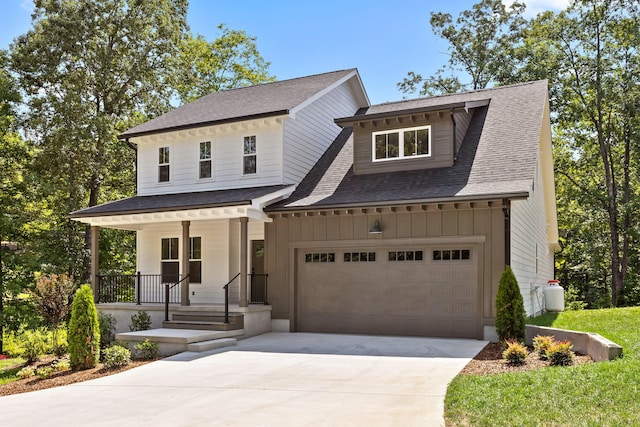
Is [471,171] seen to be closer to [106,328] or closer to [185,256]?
[185,256]

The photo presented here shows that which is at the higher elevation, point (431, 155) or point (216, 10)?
point (216, 10)

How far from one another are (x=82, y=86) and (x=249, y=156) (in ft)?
38.0

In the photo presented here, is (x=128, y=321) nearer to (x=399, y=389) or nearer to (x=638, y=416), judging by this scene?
(x=399, y=389)

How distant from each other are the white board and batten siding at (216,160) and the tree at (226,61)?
48.6 ft

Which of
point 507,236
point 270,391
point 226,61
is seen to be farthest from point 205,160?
point 226,61

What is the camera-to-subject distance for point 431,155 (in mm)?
15219

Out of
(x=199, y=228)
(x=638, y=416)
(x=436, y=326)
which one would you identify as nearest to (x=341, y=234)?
(x=436, y=326)

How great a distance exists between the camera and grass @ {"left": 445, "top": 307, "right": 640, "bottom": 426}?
5.93 meters

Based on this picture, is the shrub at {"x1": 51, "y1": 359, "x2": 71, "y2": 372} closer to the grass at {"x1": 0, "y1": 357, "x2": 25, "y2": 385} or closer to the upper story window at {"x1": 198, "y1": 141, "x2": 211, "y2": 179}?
the grass at {"x1": 0, "y1": 357, "x2": 25, "y2": 385}

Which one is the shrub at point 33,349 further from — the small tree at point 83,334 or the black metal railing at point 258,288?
the black metal railing at point 258,288

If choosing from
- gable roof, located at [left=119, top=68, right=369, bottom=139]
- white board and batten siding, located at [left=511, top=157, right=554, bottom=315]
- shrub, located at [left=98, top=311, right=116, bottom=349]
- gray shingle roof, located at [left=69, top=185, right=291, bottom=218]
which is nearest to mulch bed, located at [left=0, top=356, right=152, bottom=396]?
shrub, located at [left=98, top=311, right=116, bottom=349]

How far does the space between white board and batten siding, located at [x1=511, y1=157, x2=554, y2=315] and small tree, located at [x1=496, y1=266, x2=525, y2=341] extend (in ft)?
5.72

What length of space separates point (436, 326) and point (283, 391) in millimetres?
6219

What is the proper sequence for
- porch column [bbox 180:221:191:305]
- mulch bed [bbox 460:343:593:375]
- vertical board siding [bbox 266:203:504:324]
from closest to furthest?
mulch bed [bbox 460:343:593:375] < vertical board siding [bbox 266:203:504:324] < porch column [bbox 180:221:191:305]
